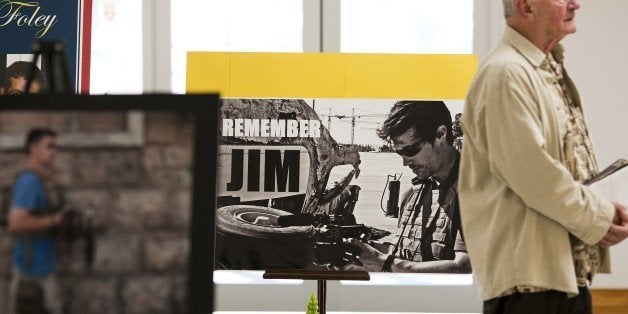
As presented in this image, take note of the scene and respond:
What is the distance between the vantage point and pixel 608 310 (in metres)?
4.59

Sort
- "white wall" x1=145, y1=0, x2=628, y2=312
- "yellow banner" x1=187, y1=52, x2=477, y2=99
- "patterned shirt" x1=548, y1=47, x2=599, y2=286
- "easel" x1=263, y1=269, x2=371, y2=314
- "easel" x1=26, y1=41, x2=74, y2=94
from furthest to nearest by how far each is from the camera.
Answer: "white wall" x1=145, y1=0, x2=628, y2=312
"yellow banner" x1=187, y1=52, x2=477, y2=99
"easel" x1=263, y1=269, x2=371, y2=314
"patterned shirt" x1=548, y1=47, x2=599, y2=286
"easel" x1=26, y1=41, x2=74, y2=94

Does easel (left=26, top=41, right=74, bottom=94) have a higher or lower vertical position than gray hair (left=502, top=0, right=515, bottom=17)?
lower

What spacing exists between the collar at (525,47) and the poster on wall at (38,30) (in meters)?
2.72

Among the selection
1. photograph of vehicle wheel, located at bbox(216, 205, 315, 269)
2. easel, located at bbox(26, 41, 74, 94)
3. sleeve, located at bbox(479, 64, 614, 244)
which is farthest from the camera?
photograph of vehicle wheel, located at bbox(216, 205, 315, 269)

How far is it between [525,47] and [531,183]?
402 mm

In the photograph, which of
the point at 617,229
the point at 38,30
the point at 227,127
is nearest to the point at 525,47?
the point at 617,229

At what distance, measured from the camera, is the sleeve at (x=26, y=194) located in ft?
3.53

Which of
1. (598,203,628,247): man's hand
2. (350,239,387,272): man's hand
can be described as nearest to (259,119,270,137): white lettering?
(350,239,387,272): man's hand

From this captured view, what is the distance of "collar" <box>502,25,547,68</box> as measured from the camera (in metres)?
2.18

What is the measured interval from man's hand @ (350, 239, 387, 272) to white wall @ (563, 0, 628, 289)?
135 cm

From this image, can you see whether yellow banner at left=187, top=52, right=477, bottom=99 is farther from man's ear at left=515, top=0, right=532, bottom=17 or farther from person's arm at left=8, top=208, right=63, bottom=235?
person's arm at left=8, top=208, right=63, bottom=235

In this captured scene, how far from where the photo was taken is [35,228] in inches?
42.4

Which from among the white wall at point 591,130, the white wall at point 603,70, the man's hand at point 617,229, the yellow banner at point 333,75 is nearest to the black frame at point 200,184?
the man's hand at point 617,229

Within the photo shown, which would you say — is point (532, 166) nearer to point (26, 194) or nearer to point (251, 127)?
point (26, 194)
